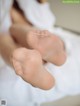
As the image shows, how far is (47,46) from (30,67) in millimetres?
81

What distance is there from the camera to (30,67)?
1.29 feet

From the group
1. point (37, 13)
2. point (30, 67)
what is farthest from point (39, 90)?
point (37, 13)

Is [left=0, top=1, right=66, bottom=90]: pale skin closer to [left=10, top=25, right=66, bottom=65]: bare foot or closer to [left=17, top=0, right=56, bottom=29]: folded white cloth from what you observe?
[left=10, top=25, right=66, bottom=65]: bare foot

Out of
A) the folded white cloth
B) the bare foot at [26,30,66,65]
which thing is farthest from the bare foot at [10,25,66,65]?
the folded white cloth

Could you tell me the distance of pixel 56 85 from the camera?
18.2 inches

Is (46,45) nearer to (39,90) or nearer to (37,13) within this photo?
(39,90)

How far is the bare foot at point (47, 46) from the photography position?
0.44m

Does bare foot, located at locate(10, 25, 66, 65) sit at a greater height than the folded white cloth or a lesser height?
greater

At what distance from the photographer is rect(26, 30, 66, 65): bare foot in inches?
17.5

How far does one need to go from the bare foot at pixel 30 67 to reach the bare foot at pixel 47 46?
5 cm

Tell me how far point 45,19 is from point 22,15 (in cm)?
7

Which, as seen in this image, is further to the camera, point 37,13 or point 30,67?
point 37,13

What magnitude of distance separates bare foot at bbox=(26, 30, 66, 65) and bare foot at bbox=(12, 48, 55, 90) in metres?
0.05

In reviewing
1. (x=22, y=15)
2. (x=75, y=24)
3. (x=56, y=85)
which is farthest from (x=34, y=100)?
(x=22, y=15)
